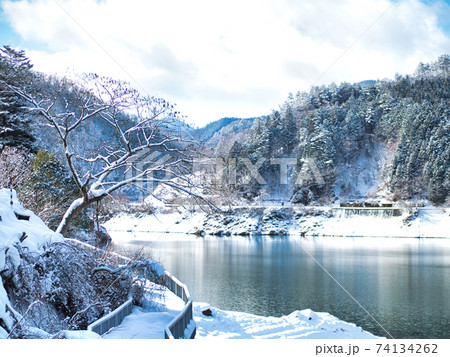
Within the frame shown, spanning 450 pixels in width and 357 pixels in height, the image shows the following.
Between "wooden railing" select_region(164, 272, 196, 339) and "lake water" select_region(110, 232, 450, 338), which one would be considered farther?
"lake water" select_region(110, 232, 450, 338)

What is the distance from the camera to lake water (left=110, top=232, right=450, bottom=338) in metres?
14.0

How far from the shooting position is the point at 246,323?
13.1 m

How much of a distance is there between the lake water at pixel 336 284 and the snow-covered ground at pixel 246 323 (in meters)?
1.00

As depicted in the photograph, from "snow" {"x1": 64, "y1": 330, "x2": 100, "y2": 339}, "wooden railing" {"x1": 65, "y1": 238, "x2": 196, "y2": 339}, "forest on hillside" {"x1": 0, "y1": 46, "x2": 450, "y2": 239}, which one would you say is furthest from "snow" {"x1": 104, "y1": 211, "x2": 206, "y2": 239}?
"snow" {"x1": 64, "y1": 330, "x2": 100, "y2": 339}

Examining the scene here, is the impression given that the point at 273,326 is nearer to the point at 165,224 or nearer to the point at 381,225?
the point at 381,225

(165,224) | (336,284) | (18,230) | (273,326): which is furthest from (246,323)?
(165,224)

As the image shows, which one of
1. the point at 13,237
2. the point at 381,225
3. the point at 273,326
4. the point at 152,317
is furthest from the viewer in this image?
the point at 381,225

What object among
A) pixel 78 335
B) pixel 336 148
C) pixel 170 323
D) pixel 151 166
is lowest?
pixel 170 323

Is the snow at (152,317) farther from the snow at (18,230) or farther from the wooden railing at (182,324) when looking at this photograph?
the snow at (18,230)

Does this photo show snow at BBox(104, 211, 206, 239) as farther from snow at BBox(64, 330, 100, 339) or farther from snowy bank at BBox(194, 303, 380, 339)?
snow at BBox(64, 330, 100, 339)

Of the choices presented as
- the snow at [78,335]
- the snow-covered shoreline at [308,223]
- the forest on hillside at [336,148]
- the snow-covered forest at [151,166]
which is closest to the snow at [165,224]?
the snow-covered shoreline at [308,223]

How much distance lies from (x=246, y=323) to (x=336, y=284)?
8.04 m

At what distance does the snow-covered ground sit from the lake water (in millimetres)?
1003

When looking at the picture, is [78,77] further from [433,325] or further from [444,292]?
[444,292]
